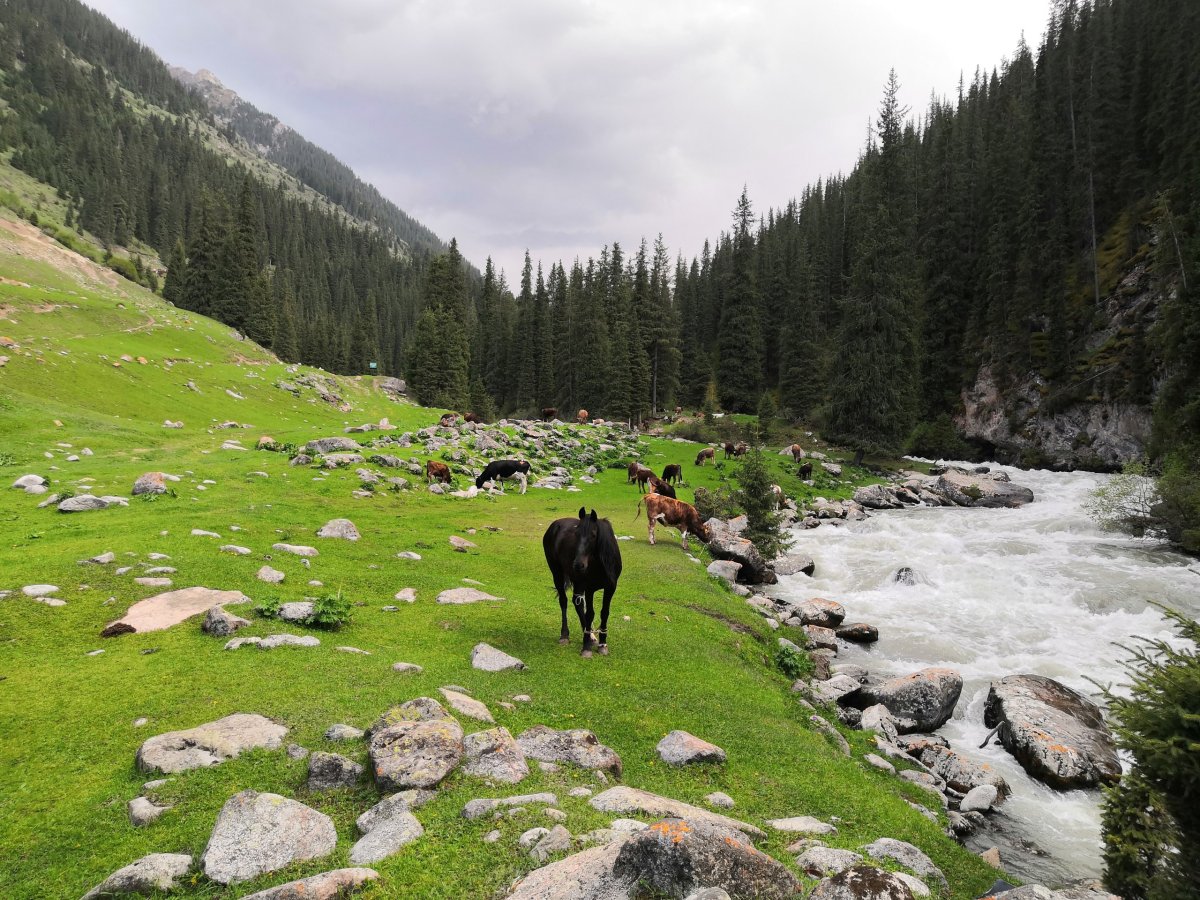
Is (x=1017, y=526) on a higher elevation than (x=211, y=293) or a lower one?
lower

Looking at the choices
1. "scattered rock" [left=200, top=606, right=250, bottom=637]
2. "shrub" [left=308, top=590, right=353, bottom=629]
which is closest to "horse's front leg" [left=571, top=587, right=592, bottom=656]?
"shrub" [left=308, top=590, right=353, bottom=629]

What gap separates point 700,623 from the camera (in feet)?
44.8

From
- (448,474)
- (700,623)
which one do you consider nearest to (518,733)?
(700,623)

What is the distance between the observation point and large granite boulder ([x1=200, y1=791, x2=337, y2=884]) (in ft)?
13.5

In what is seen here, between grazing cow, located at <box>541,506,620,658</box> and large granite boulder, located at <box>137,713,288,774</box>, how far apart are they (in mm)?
5085

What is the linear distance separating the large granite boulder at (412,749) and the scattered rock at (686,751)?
2811 millimetres

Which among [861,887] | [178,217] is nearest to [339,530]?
[861,887]

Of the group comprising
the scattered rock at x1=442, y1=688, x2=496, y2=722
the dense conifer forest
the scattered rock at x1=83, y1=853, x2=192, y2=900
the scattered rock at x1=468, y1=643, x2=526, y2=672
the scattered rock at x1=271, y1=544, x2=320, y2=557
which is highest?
the dense conifer forest

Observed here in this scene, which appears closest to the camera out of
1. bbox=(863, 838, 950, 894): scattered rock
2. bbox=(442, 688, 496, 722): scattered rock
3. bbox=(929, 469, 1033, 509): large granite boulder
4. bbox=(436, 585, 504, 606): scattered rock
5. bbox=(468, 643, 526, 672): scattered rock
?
bbox=(863, 838, 950, 894): scattered rock

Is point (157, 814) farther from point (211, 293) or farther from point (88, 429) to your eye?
point (211, 293)

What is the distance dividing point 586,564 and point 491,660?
2222mm

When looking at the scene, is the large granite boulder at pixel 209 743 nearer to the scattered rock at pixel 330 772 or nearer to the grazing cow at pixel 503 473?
the scattered rock at pixel 330 772

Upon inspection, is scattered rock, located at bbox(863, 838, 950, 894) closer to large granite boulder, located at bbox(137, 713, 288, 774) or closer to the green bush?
the green bush

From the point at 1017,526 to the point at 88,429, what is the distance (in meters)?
43.3
